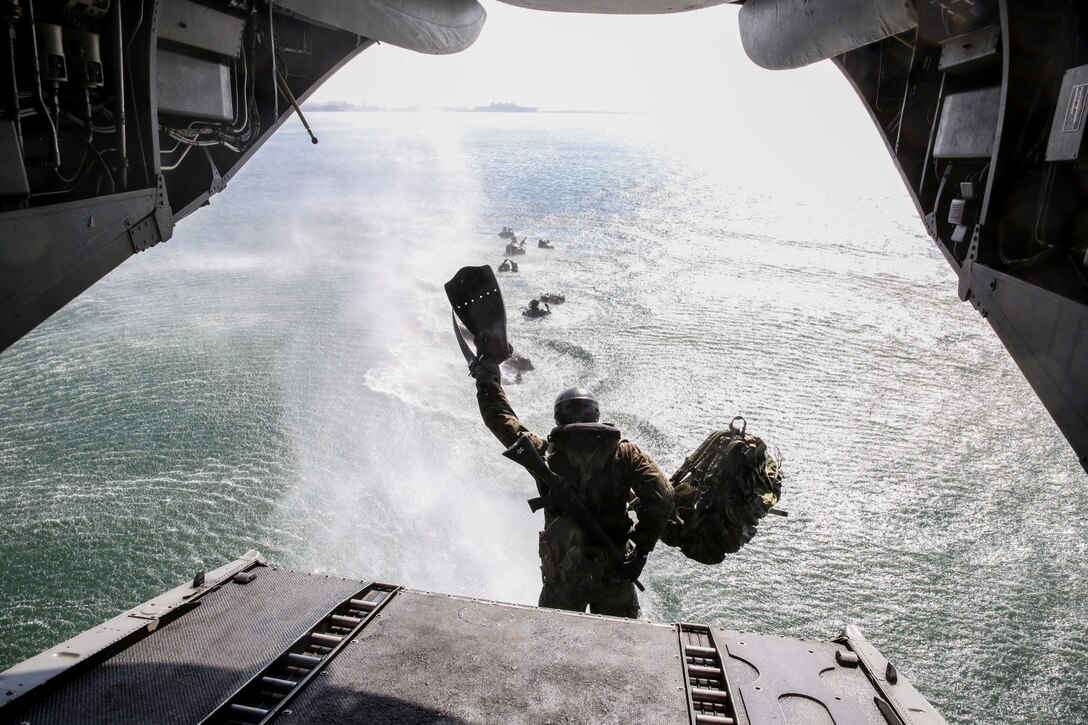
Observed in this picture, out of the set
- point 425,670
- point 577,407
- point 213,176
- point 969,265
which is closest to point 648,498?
point 577,407

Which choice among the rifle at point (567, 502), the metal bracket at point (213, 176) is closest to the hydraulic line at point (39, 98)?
the metal bracket at point (213, 176)

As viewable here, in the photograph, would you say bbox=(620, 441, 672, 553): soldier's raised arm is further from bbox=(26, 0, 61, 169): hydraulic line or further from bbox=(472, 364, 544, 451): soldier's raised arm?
bbox=(26, 0, 61, 169): hydraulic line

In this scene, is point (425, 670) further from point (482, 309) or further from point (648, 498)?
point (482, 309)

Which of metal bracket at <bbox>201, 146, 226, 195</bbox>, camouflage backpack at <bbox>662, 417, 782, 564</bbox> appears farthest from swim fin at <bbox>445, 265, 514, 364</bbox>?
metal bracket at <bbox>201, 146, 226, 195</bbox>

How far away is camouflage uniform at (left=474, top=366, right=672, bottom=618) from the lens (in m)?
6.17

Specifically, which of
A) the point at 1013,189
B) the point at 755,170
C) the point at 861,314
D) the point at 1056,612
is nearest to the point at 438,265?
the point at 861,314

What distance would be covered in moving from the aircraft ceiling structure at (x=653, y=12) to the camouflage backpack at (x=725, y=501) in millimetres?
2282

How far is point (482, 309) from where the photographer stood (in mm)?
6680

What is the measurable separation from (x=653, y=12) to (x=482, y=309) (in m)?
3.67

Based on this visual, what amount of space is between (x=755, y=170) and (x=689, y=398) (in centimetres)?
10628

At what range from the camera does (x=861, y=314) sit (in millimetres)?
34969

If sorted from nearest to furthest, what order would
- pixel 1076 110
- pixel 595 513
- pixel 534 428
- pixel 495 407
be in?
1. pixel 1076 110
2. pixel 595 513
3. pixel 495 407
4. pixel 534 428

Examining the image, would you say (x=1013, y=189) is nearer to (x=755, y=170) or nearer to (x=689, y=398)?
(x=689, y=398)

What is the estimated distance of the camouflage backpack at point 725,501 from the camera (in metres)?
6.76
